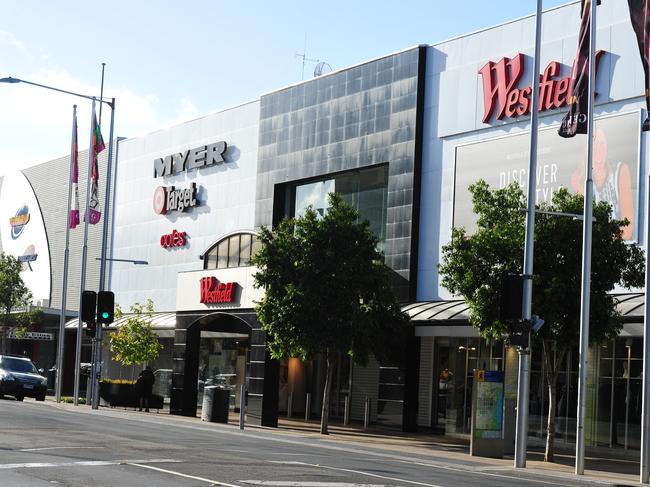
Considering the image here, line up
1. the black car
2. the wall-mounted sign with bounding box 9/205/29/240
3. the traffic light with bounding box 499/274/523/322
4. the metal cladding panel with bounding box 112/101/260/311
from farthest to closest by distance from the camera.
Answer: the wall-mounted sign with bounding box 9/205/29/240
the metal cladding panel with bounding box 112/101/260/311
the black car
the traffic light with bounding box 499/274/523/322

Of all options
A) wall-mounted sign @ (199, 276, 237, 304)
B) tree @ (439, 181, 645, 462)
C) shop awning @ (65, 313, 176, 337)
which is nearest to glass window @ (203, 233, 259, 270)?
wall-mounted sign @ (199, 276, 237, 304)

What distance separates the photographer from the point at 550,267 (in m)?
25.2

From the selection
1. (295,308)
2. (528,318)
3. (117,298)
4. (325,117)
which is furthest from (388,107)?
(117,298)

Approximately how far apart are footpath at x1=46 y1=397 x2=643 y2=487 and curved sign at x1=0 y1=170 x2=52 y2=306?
2343 cm

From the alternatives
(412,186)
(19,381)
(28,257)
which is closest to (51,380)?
(28,257)

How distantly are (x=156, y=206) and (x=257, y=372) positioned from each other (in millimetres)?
16021

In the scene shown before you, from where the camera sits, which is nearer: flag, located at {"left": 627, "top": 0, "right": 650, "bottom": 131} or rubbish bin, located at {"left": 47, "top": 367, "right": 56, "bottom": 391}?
flag, located at {"left": 627, "top": 0, "right": 650, "bottom": 131}

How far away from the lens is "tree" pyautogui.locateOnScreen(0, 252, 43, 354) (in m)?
56.5

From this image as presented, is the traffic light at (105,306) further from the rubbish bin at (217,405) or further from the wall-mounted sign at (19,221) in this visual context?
the wall-mounted sign at (19,221)

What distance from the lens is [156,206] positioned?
50.3m

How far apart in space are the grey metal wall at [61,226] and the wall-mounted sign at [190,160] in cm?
709

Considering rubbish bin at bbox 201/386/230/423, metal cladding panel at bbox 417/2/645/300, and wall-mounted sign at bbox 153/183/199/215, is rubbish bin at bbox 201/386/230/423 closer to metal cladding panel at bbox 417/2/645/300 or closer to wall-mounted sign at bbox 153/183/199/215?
Result: metal cladding panel at bbox 417/2/645/300

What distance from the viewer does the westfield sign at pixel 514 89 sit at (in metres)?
30.5

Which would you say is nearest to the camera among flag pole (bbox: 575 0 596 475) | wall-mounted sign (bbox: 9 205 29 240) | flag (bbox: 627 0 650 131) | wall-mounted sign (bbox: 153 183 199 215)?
flag (bbox: 627 0 650 131)
